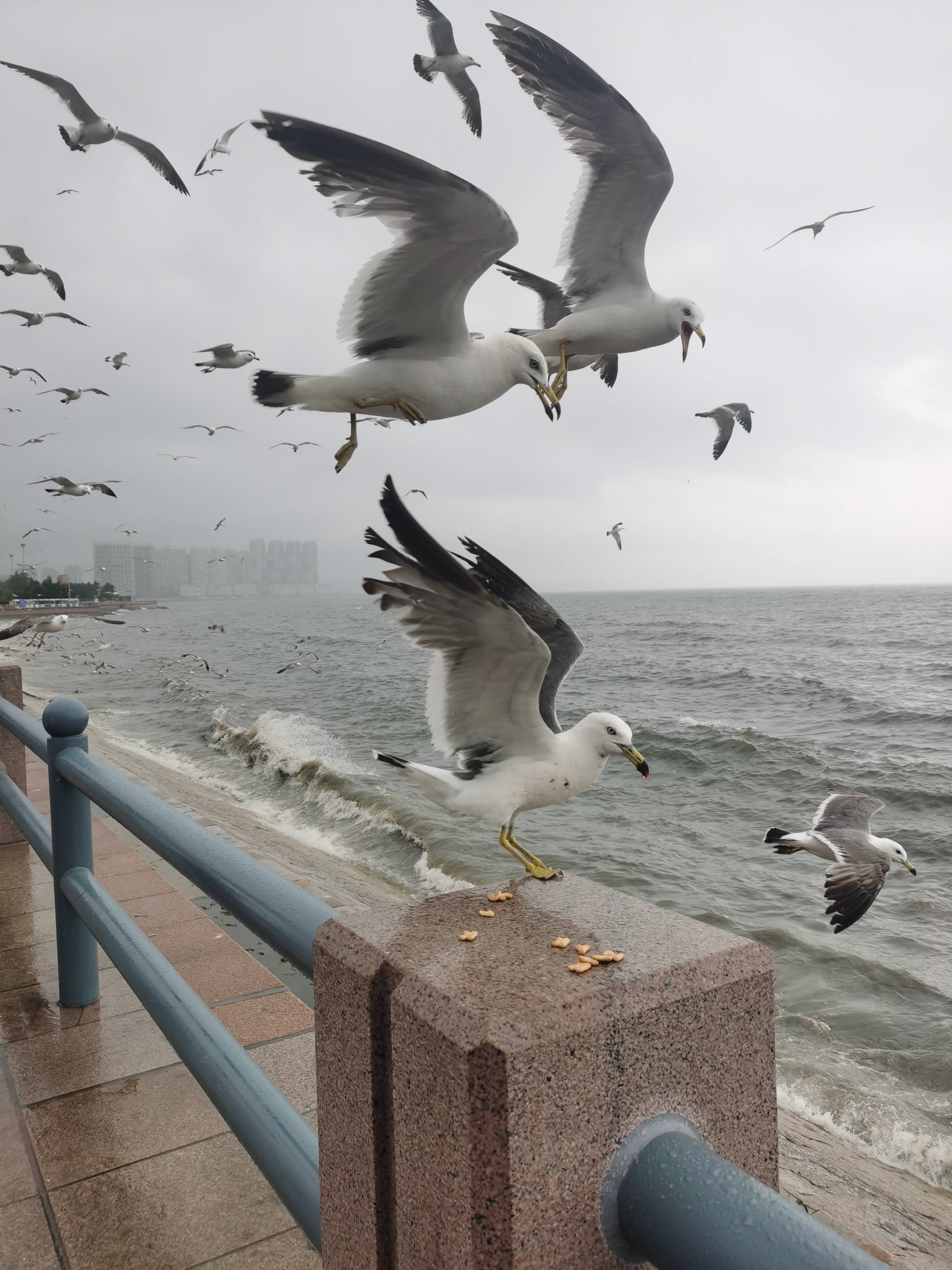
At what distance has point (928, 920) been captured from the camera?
29.5ft

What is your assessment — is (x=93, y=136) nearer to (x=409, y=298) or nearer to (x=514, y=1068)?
(x=409, y=298)

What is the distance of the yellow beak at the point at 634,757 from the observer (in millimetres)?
1276

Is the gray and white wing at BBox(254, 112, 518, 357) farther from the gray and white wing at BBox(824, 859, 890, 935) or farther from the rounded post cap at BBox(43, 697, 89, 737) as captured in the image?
the gray and white wing at BBox(824, 859, 890, 935)

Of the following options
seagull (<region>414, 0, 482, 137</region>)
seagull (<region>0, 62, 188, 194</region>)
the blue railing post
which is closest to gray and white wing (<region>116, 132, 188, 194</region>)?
seagull (<region>0, 62, 188, 194</region>)

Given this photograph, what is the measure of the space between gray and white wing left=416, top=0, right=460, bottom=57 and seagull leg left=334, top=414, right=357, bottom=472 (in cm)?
75

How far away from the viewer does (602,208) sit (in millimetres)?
1734

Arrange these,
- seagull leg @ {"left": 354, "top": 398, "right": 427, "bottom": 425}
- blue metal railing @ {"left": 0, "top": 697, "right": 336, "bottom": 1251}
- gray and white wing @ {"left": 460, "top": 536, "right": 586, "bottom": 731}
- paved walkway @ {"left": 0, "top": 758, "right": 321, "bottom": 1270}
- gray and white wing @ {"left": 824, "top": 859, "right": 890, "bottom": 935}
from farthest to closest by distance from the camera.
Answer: gray and white wing @ {"left": 824, "top": 859, "right": 890, "bottom": 935}, paved walkway @ {"left": 0, "top": 758, "right": 321, "bottom": 1270}, blue metal railing @ {"left": 0, "top": 697, "right": 336, "bottom": 1251}, gray and white wing @ {"left": 460, "top": 536, "right": 586, "bottom": 731}, seagull leg @ {"left": 354, "top": 398, "right": 427, "bottom": 425}

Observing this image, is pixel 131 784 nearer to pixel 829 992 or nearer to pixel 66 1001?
pixel 66 1001

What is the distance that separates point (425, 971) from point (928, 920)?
9361 millimetres

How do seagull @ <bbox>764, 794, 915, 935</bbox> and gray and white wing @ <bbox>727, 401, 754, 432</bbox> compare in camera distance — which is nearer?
gray and white wing @ <bbox>727, 401, 754, 432</bbox>

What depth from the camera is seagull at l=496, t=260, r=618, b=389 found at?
1487 mm

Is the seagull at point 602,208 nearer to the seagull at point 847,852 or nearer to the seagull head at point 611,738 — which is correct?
the seagull head at point 611,738

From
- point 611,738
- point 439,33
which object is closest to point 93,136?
point 439,33

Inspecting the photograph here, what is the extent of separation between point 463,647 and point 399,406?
0.36 metres
